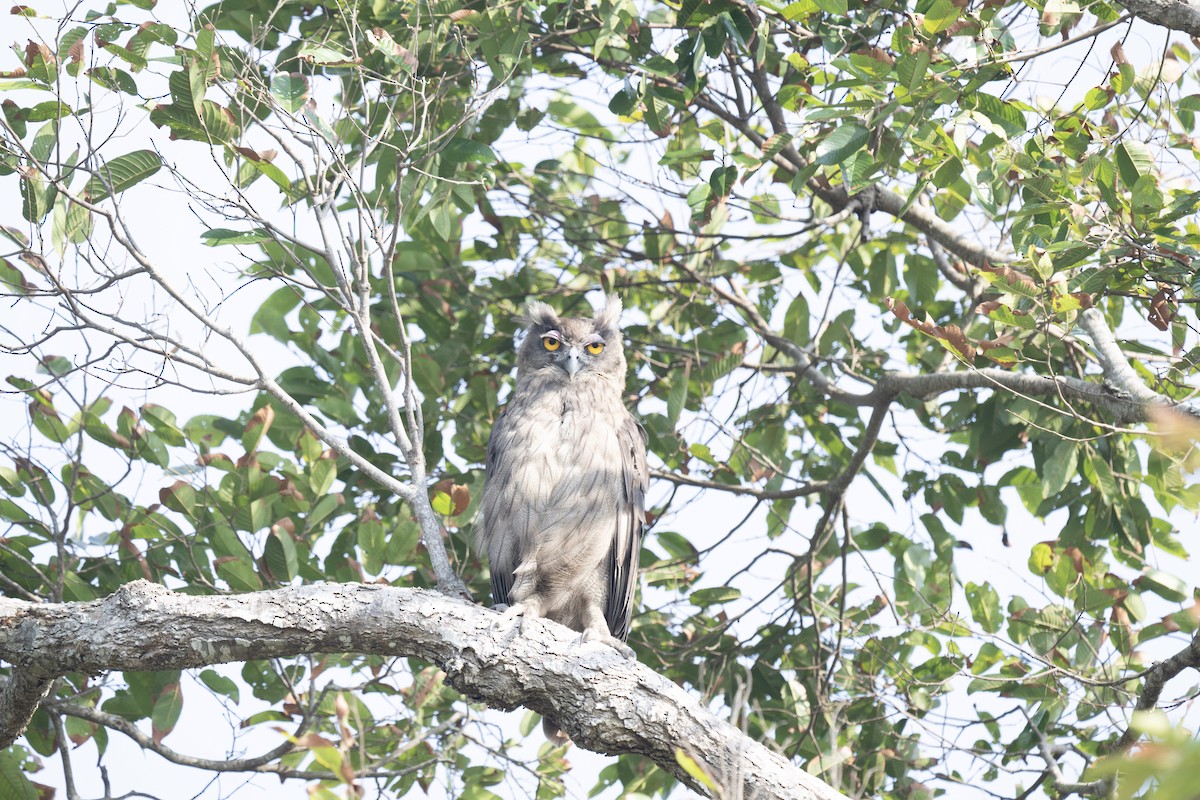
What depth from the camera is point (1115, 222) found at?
3285mm

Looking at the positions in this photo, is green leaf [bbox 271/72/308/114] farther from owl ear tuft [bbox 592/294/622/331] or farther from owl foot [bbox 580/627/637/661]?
owl ear tuft [bbox 592/294/622/331]

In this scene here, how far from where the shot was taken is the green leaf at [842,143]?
3.01 metres

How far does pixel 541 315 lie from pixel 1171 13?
3296 millimetres

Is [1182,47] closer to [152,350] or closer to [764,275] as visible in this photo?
[764,275]

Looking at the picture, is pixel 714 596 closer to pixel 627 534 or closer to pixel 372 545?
pixel 627 534

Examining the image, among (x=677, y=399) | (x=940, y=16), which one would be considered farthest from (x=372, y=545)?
(x=940, y=16)

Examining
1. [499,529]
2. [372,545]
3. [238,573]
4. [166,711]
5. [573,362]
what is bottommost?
[166,711]

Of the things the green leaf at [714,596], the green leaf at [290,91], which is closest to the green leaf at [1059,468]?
the green leaf at [714,596]

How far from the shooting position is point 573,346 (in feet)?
16.8

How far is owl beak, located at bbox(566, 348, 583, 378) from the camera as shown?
498 centimetres

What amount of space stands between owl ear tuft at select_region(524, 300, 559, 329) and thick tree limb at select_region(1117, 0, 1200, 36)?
10.2 ft

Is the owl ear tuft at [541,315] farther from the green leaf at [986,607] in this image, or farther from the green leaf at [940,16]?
the green leaf at [940,16]

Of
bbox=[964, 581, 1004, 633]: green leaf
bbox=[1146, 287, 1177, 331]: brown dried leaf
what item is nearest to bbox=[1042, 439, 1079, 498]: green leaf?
bbox=[964, 581, 1004, 633]: green leaf

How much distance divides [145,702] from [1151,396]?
157 inches
